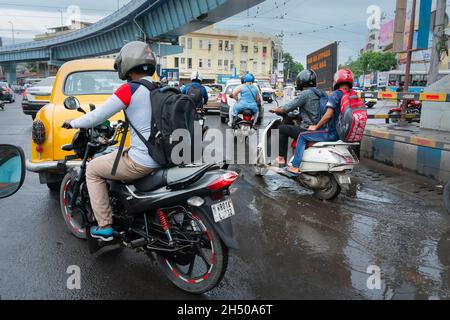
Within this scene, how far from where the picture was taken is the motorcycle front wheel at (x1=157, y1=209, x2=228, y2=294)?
2963 millimetres

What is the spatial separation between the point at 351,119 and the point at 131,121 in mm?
3129

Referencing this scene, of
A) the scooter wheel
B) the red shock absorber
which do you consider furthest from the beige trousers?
the scooter wheel

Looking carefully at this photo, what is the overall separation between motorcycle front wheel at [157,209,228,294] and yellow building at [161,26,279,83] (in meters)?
72.2

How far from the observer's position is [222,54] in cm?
8038

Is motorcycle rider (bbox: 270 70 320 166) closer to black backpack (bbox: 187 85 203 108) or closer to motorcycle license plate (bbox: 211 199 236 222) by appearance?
motorcycle license plate (bbox: 211 199 236 222)

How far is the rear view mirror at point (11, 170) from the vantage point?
234cm

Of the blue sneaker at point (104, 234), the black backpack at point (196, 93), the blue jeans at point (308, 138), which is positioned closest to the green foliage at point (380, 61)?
the black backpack at point (196, 93)

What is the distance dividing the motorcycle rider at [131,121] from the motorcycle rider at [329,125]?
2.97 metres

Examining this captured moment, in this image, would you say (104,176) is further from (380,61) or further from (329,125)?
(380,61)

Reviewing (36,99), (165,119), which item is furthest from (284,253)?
(36,99)

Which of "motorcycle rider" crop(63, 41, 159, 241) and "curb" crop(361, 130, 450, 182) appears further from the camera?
"curb" crop(361, 130, 450, 182)

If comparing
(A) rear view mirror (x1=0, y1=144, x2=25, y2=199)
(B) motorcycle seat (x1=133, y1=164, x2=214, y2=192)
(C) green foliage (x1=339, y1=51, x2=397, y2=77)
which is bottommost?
(B) motorcycle seat (x1=133, y1=164, x2=214, y2=192)

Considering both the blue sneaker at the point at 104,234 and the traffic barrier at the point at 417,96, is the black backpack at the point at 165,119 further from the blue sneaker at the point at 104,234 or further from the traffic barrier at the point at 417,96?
the traffic barrier at the point at 417,96
